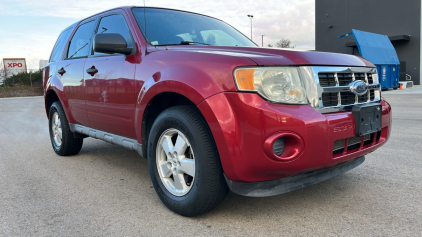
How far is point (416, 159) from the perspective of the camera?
4.17 metres

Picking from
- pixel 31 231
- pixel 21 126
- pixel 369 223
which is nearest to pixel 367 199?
pixel 369 223

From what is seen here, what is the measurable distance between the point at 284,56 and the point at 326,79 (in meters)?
0.34

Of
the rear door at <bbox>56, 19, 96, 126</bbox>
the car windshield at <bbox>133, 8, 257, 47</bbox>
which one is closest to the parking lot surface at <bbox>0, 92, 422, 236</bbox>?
the rear door at <bbox>56, 19, 96, 126</bbox>

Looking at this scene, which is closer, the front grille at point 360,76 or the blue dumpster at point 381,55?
the front grille at point 360,76

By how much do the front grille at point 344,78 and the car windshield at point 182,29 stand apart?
1.37 metres

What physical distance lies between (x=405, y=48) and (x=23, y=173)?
28.8 m

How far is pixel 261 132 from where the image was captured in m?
2.16

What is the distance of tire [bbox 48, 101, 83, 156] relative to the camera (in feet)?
15.4

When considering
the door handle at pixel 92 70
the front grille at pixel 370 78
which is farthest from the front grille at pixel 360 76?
the door handle at pixel 92 70

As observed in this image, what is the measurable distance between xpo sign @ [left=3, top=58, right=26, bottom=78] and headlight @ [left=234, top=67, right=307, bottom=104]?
147 feet

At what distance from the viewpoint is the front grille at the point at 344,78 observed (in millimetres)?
2525

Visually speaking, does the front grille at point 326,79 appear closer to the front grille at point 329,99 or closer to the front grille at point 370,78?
the front grille at point 329,99

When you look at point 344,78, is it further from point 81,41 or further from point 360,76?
point 81,41

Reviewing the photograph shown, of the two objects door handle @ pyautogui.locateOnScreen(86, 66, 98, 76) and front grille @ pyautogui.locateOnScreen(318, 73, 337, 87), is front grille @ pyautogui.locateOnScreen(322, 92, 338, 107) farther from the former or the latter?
door handle @ pyautogui.locateOnScreen(86, 66, 98, 76)
